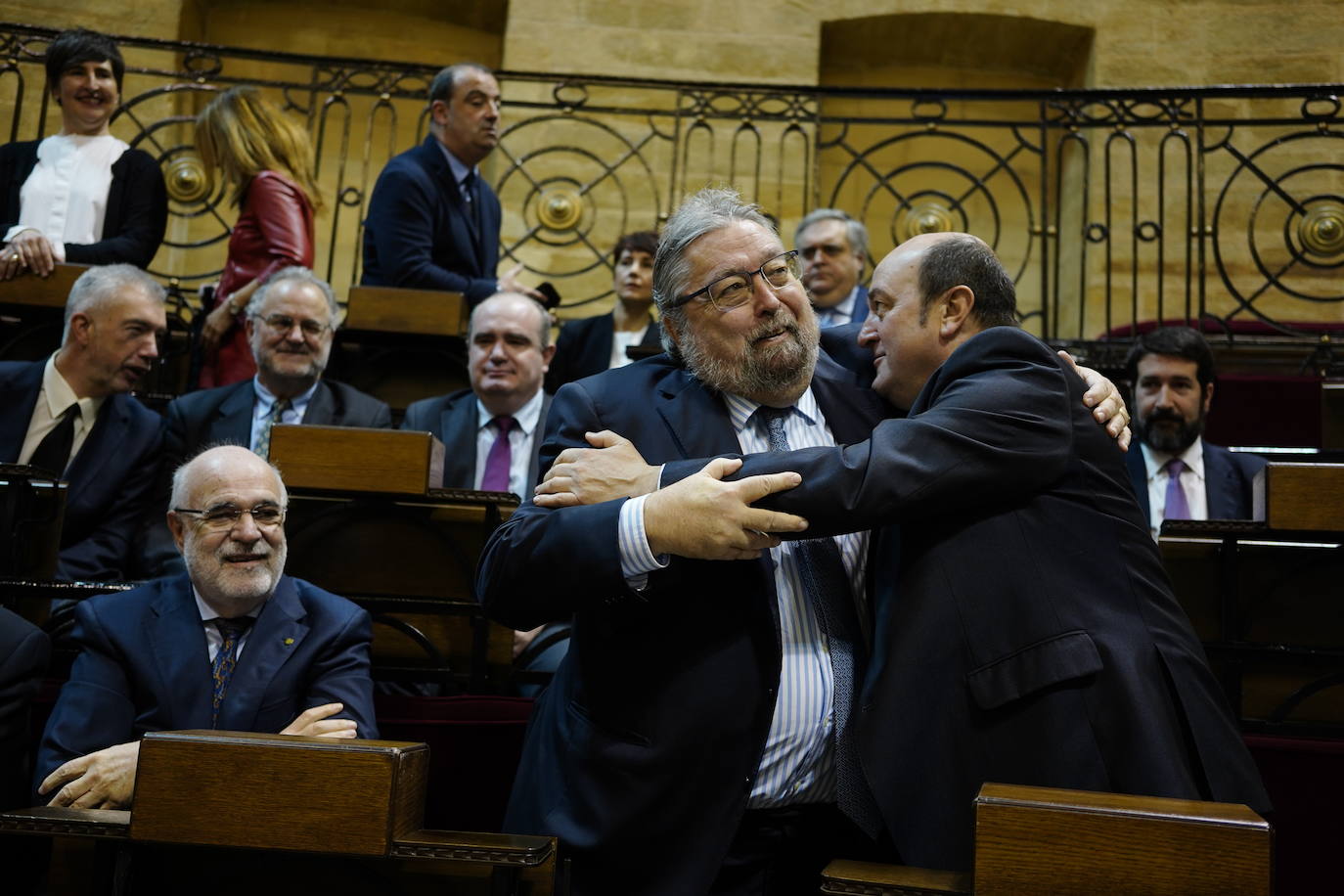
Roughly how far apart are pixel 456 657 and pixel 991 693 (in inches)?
64.3

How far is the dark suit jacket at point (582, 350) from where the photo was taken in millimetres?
4867

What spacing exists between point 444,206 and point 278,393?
120 centimetres

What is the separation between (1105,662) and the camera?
1.81 m

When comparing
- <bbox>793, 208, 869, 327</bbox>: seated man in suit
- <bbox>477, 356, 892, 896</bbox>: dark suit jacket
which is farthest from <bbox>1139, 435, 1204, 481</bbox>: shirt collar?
<bbox>477, 356, 892, 896</bbox>: dark suit jacket

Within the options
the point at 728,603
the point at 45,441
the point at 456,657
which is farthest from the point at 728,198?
the point at 45,441

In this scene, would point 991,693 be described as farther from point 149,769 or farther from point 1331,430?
point 1331,430

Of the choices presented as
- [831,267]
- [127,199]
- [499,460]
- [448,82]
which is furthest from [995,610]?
[127,199]

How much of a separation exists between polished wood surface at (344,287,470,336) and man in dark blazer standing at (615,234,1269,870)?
277 cm

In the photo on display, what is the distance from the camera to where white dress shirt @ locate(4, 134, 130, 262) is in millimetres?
4762

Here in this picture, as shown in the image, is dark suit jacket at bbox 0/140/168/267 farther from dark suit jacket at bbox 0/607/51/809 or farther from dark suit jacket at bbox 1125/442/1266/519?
dark suit jacket at bbox 1125/442/1266/519

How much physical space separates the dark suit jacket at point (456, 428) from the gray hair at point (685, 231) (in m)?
1.63

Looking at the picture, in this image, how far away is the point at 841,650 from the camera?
2027mm

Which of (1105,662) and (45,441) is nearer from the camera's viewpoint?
(1105,662)

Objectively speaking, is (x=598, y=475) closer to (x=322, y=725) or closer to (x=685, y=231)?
(x=685, y=231)
